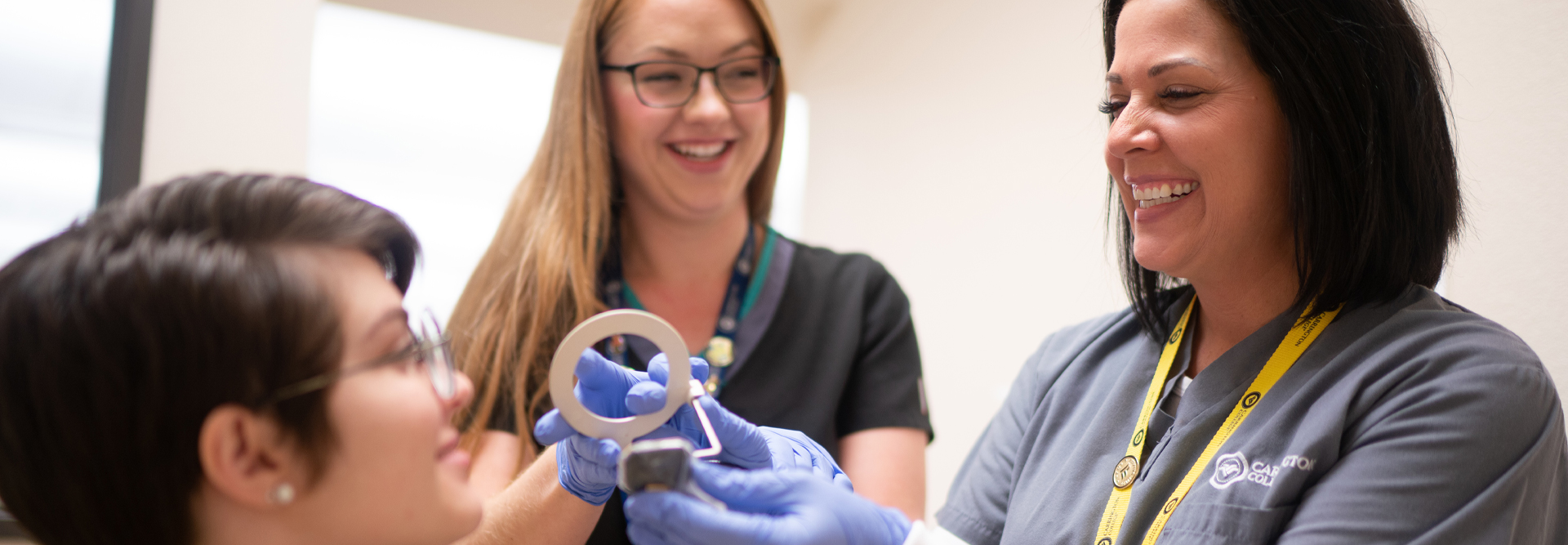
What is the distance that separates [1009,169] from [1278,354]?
1637 millimetres

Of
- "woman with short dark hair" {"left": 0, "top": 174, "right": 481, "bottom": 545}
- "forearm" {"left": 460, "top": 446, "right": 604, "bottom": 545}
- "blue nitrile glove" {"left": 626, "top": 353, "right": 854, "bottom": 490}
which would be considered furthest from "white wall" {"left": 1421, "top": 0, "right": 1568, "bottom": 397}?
"woman with short dark hair" {"left": 0, "top": 174, "right": 481, "bottom": 545}

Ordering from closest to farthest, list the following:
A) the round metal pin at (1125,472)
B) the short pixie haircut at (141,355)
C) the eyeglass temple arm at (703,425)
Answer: the short pixie haircut at (141,355), the eyeglass temple arm at (703,425), the round metal pin at (1125,472)

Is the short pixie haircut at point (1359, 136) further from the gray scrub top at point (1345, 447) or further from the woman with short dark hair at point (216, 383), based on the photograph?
the woman with short dark hair at point (216, 383)

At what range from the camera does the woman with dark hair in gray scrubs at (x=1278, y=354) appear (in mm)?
909

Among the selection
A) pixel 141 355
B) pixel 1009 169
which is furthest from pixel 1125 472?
pixel 1009 169

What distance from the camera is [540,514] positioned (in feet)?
3.99

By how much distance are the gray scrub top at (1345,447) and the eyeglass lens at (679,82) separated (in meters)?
0.80

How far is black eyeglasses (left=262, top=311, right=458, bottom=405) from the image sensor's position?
2.82ft

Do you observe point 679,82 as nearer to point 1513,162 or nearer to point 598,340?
point 598,340

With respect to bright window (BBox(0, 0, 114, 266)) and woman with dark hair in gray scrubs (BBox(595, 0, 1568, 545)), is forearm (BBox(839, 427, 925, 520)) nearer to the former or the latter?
woman with dark hair in gray scrubs (BBox(595, 0, 1568, 545))

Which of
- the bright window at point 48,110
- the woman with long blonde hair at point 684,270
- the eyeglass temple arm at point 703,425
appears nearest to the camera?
the eyeglass temple arm at point 703,425

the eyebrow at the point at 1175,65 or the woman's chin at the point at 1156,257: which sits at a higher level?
the eyebrow at the point at 1175,65

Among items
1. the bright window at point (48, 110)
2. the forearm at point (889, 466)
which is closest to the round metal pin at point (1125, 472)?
the forearm at point (889, 466)

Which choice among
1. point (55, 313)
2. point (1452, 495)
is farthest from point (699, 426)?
point (1452, 495)
